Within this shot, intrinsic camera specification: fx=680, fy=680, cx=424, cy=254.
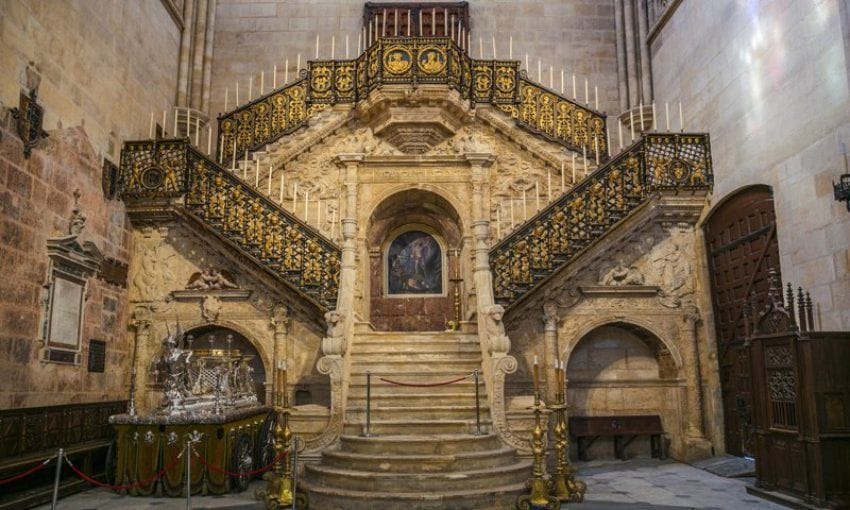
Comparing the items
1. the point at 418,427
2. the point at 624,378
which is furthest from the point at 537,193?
the point at 418,427

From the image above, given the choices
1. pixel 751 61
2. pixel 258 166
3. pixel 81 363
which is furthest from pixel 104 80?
pixel 751 61

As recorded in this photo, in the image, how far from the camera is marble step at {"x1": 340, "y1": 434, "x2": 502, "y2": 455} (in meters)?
7.56

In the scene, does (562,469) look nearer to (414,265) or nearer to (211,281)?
(414,265)

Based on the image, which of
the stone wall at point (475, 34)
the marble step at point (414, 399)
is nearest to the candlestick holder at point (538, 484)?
the marble step at point (414, 399)

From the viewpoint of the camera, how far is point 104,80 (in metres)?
10.1

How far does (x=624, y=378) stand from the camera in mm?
11406

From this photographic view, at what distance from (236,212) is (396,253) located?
3256 millimetres

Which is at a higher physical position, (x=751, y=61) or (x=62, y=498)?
(x=751, y=61)

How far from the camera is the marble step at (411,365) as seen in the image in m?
9.48

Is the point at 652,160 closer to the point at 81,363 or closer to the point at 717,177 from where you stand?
the point at 717,177

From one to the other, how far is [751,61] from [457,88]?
4794mm

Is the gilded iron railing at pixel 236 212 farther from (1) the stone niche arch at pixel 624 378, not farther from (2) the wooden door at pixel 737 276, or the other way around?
(2) the wooden door at pixel 737 276

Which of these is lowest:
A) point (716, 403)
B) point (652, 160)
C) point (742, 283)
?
point (716, 403)

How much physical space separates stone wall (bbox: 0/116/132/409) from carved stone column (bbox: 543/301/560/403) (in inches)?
261
